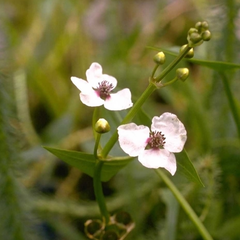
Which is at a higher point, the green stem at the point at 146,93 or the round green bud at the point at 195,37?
the round green bud at the point at 195,37

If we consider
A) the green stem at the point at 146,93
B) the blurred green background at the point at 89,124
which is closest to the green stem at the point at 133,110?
the green stem at the point at 146,93

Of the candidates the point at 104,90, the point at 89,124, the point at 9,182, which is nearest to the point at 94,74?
the point at 104,90

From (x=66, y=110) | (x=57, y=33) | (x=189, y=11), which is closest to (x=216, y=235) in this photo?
(x=66, y=110)

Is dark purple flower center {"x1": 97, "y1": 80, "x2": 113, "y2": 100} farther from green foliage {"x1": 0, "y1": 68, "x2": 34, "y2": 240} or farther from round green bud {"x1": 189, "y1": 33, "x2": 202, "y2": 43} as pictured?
green foliage {"x1": 0, "y1": 68, "x2": 34, "y2": 240}

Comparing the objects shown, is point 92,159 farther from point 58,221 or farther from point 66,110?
point 66,110

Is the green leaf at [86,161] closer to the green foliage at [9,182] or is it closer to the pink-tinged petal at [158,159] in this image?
the pink-tinged petal at [158,159]
